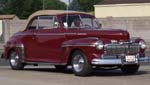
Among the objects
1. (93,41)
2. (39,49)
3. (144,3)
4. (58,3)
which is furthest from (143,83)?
(58,3)

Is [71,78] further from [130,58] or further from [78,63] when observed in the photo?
[130,58]

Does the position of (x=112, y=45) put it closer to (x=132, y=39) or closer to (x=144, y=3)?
(x=132, y=39)

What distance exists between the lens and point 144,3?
6569 cm

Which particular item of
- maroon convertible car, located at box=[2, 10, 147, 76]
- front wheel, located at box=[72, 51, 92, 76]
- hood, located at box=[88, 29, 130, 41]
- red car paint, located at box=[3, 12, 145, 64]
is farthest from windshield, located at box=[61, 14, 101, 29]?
front wheel, located at box=[72, 51, 92, 76]

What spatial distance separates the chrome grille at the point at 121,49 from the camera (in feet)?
49.3

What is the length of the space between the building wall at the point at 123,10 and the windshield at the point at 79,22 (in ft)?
158

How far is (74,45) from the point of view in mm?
15586

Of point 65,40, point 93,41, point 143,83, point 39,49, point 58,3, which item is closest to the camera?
point 143,83

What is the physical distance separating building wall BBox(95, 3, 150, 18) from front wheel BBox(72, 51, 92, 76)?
164 ft

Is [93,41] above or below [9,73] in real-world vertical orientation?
above

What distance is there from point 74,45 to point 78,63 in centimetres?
52

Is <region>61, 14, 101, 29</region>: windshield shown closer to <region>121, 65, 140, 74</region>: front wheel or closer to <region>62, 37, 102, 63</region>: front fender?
<region>62, 37, 102, 63</region>: front fender

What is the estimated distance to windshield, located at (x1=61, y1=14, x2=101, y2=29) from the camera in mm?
16523

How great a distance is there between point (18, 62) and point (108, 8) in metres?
50.2
